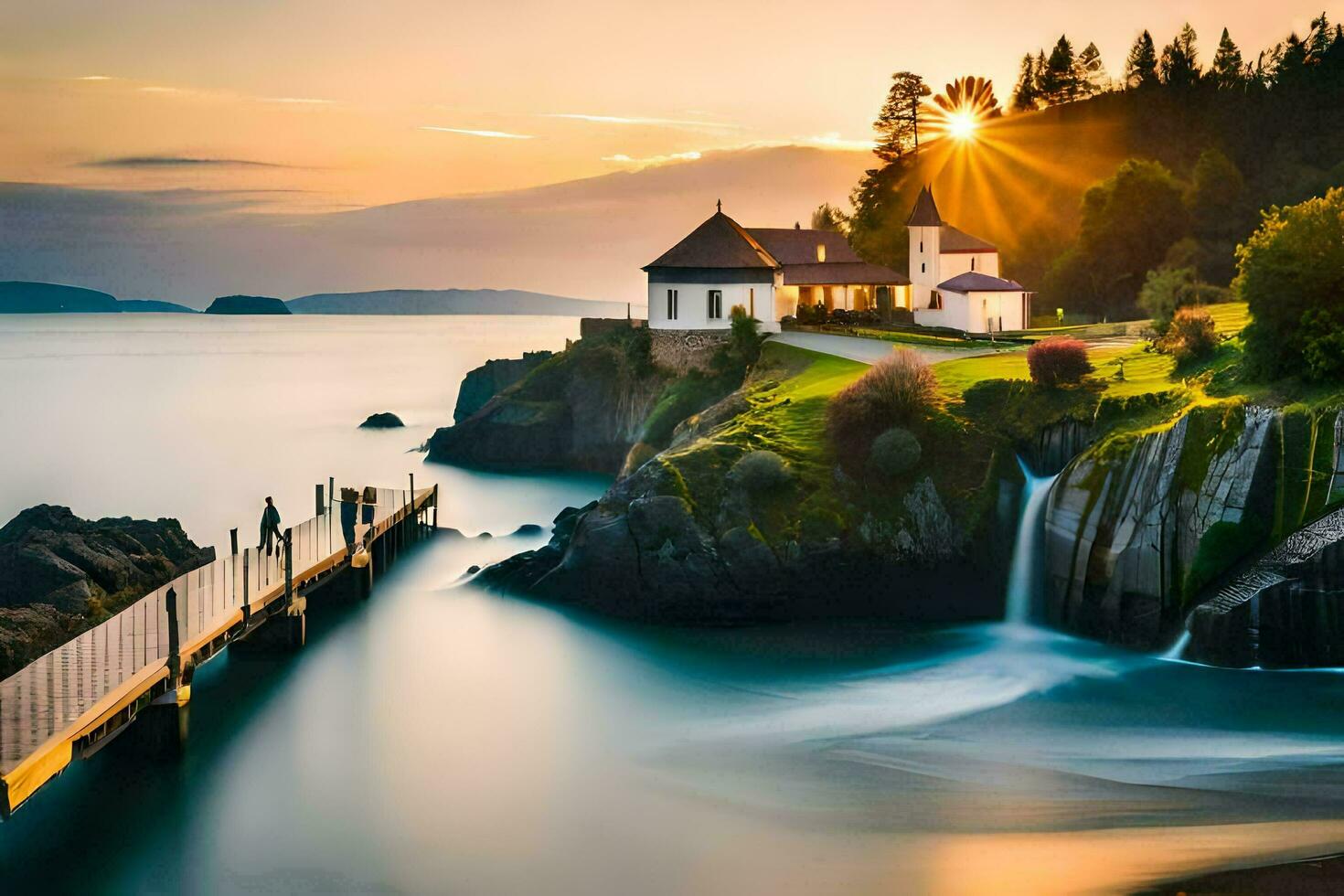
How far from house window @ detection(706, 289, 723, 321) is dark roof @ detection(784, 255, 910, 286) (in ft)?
15.5

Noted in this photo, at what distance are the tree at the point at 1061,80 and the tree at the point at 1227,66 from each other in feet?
33.7

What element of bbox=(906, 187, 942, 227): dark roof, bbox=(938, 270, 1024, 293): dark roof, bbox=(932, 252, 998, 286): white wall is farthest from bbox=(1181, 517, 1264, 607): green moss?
bbox=(906, 187, 942, 227): dark roof

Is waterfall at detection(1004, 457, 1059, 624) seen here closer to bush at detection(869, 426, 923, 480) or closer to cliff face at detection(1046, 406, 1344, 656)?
cliff face at detection(1046, 406, 1344, 656)

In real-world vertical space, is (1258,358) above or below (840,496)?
above

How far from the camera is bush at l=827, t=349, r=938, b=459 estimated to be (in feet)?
125

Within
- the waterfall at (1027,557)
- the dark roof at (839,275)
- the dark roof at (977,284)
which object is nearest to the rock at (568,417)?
the dark roof at (839,275)

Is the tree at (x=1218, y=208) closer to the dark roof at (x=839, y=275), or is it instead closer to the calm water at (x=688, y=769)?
the dark roof at (x=839, y=275)

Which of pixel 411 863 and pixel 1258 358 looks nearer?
pixel 411 863

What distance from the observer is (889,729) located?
27109mm

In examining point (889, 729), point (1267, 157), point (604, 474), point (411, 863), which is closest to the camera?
point (411, 863)

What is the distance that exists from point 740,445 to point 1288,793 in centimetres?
1847

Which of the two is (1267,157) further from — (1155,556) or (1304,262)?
(1155,556)

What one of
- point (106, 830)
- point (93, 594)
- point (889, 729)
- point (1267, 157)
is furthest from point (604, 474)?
point (1267, 157)

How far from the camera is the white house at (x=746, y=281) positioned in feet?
194
